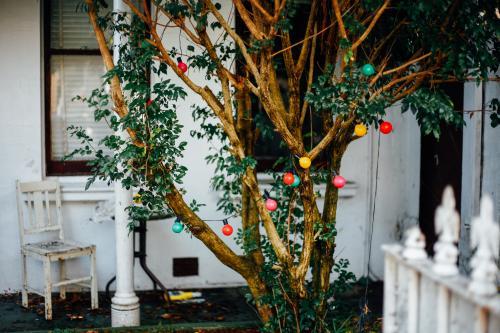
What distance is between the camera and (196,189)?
6.20 meters

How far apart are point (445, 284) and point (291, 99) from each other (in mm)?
2103

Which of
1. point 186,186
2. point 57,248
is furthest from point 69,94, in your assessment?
point 57,248

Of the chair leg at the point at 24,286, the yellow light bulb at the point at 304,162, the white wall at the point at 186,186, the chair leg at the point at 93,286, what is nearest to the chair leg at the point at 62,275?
the white wall at the point at 186,186

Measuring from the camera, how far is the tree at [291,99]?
3.74m

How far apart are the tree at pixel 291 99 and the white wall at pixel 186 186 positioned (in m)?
1.44

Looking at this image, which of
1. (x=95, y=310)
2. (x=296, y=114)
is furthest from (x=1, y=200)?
(x=296, y=114)

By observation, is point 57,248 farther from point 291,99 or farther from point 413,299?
point 413,299

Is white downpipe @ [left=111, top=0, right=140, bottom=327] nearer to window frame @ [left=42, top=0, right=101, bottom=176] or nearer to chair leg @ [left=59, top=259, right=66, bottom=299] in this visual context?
chair leg @ [left=59, top=259, right=66, bottom=299]

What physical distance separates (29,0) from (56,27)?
1.20ft

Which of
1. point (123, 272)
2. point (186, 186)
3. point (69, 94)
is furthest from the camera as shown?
point (69, 94)

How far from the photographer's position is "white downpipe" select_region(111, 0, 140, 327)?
191 inches

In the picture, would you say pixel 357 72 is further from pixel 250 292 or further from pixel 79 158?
pixel 79 158

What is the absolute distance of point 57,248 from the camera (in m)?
5.53

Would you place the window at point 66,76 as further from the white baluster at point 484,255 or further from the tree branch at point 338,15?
the white baluster at point 484,255
